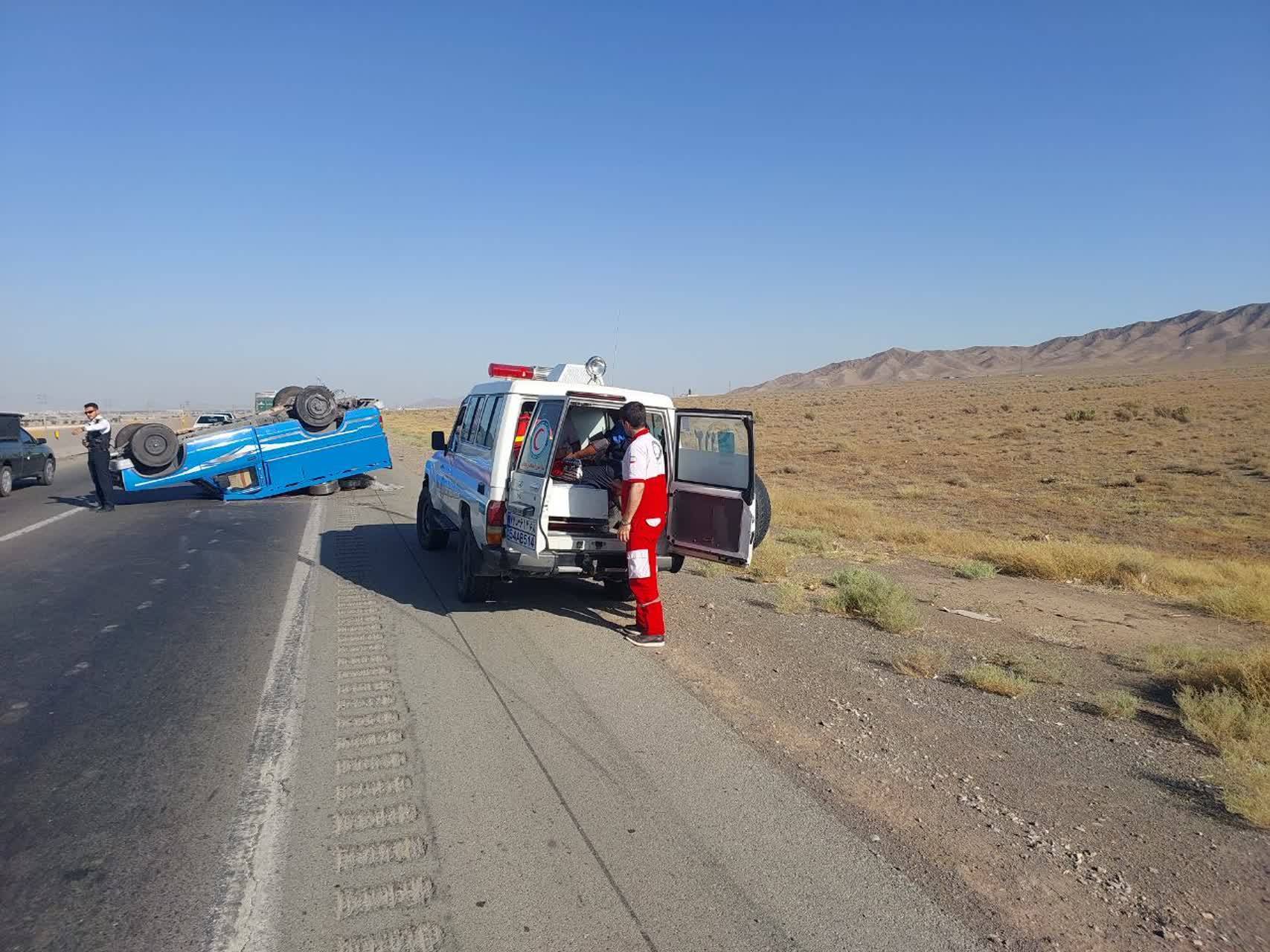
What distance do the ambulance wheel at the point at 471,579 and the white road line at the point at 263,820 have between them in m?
1.58

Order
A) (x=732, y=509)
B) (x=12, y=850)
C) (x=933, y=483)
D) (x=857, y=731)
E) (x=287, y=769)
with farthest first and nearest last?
(x=933, y=483), (x=732, y=509), (x=857, y=731), (x=287, y=769), (x=12, y=850)

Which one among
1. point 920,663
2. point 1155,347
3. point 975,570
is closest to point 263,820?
point 920,663

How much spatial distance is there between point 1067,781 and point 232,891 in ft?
13.5

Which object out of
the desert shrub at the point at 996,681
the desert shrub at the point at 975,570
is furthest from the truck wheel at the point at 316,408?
the desert shrub at the point at 996,681

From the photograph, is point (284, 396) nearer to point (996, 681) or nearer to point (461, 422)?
point (461, 422)

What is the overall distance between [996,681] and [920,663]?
1.89 feet

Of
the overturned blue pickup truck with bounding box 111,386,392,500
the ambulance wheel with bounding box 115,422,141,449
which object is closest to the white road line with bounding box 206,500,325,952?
the overturned blue pickup truck with bounding box 111,386,392,500

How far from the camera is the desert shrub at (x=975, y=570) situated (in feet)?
34.3

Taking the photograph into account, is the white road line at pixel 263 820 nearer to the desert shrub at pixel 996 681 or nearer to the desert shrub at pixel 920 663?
the desert shrub at pixel 920 663

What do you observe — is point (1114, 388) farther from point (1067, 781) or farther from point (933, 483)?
point (1067, 781)

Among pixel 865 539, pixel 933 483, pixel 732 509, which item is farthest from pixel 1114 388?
pixel 732 509

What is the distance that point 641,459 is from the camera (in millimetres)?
6609

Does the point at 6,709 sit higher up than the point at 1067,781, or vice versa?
the point at 6,709

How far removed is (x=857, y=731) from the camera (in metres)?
5.04
